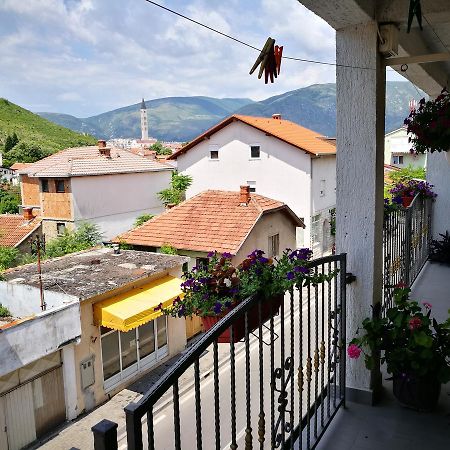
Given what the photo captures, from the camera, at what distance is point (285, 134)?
20.6 metres

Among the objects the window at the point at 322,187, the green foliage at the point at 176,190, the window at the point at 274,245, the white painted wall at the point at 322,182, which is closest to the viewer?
the window at the point at 274,245

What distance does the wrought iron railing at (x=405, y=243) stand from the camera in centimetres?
301

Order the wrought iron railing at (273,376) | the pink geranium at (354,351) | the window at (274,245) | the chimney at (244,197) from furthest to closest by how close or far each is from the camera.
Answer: the window at (274,245)
the chimney at (244,197)
the pink geranium at (354,351)
the wrought iron railing at (273,376)

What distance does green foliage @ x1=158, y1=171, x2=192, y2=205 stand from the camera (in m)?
22.7

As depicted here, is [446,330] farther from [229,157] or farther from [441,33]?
[229,157]

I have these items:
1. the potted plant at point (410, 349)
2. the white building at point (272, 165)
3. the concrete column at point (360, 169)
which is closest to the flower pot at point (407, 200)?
the concrete column at point (360, 169)

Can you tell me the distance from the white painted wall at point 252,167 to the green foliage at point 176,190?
1.09 feet

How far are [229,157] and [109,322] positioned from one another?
13597 millimetres

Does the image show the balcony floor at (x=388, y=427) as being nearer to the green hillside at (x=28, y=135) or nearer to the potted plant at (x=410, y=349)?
the potted plant at (x=410, y=349)

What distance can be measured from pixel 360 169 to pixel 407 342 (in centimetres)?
85

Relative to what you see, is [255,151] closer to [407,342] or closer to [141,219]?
[141,219]

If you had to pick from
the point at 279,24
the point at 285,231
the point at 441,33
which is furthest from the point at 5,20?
the point at 285,231

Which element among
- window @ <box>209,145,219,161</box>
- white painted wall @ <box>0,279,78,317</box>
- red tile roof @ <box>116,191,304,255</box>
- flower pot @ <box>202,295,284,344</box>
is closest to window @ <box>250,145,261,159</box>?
window @ <box>209,145,219,161</box>

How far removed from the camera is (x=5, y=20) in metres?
3.40
